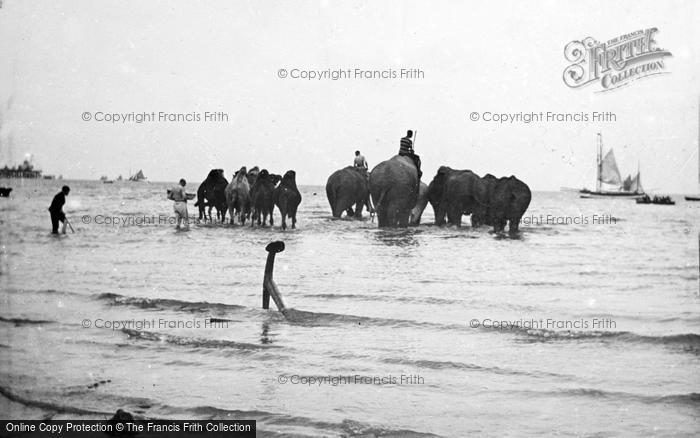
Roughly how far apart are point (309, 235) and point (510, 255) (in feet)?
12.9

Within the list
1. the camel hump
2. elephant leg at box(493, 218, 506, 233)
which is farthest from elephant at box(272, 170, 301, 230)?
the camel hump

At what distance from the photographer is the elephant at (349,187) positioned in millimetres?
17109

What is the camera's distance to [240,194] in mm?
15656

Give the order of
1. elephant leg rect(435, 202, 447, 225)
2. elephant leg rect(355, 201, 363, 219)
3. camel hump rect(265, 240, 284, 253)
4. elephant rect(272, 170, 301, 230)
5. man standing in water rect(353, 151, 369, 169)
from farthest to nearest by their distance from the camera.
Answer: man standing in water rect(353, 151, 369, 169) → elephant leg rect(355, 201, 363, 219) → elephant leg rect(435, 202, 447, 225) → elephant rect(272, 170, 301, 230) → camel hump rect(265, 240, 284, 253)

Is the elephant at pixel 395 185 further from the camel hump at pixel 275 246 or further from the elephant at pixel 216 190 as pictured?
the camel hump at pixel 275 246

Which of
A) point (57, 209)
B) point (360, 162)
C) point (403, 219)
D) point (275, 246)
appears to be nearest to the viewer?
point (275, 246)

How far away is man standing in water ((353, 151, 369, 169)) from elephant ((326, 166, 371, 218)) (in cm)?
9

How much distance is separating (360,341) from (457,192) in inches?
382

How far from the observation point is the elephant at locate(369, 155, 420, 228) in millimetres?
13836

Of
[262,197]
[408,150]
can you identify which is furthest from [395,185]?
[262,197]

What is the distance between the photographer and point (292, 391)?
4719mm

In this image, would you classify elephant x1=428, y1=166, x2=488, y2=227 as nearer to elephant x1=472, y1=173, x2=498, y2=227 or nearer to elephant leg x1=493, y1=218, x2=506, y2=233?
elephant x1=472, y1=173, x2=498, y2=227

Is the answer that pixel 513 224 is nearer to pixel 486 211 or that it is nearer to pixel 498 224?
pixel 498 224

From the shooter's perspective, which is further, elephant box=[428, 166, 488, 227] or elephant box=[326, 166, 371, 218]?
elephant box=[326, 166, 371, 218]
